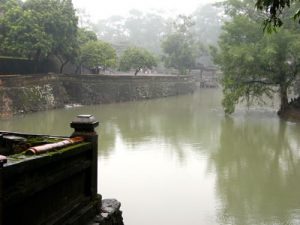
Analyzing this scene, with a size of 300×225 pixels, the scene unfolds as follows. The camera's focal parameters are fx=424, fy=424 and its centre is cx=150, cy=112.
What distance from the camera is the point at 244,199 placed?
27.7ft

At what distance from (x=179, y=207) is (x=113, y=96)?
2502 cm

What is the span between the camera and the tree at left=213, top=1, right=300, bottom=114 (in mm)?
20406

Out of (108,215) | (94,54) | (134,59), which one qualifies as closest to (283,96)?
(94,54)

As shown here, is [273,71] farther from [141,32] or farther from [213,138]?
[141,32]

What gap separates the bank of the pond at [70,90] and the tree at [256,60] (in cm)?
1018

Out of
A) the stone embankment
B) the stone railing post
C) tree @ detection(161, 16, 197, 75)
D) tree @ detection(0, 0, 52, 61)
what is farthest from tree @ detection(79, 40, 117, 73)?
the stone railing post

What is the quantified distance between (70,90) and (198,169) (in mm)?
18697

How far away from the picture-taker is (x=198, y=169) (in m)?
10.9

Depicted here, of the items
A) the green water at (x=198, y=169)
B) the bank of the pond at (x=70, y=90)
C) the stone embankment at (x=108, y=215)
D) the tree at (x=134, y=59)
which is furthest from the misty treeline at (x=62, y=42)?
the stone embankment at (x=108, y=215)

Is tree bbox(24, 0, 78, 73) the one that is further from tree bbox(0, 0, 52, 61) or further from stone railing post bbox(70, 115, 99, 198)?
stone railing post bbox(70, 115, 99, 198)

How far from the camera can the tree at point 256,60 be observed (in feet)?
66.9

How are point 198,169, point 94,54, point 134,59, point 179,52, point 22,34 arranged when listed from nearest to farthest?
point 198,169 < point 22,34 < point 94,54 < point 134,59 < point 179,52

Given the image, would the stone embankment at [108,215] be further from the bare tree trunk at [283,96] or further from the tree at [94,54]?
the tree at [94,54]

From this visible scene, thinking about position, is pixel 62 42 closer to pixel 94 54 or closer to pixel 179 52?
pixel 94 54
